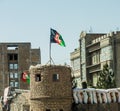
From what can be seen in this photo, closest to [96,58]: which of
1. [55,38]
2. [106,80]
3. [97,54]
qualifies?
[97,54]

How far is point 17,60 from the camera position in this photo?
155 metres

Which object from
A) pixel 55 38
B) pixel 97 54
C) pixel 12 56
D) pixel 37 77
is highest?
pixel 12 56

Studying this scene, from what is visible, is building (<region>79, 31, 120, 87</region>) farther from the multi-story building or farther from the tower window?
the multi-story building

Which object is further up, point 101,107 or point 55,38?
point 55,38

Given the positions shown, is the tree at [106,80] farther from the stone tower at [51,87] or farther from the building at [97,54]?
the stone tower at [51,87]

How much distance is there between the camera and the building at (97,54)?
85.1 m

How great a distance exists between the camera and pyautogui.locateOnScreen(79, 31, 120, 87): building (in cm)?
8512

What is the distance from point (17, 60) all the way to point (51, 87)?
109m

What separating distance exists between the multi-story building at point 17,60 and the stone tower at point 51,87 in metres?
102

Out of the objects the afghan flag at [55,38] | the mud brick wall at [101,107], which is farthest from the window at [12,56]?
the mud brick wall at [101,107]

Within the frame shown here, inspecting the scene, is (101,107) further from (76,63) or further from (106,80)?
(76,63)

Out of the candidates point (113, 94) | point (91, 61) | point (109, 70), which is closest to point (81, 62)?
point (91, 61)

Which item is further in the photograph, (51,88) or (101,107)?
(101,107)

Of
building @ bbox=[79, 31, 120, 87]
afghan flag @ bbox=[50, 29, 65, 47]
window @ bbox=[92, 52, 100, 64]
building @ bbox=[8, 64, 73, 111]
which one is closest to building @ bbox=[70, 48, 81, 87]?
building @ bbox=[79, 31, 120, 87]
